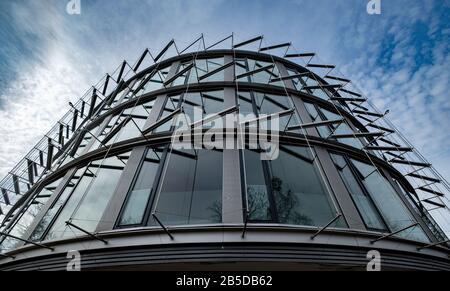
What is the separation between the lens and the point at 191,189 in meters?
6.98

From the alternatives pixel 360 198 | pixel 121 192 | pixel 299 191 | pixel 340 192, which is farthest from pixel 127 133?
pixel 360 198

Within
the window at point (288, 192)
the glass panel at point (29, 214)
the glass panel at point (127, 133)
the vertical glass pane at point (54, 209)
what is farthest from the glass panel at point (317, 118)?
the glass panel at point (29, 214)

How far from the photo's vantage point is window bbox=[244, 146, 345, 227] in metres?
6.33

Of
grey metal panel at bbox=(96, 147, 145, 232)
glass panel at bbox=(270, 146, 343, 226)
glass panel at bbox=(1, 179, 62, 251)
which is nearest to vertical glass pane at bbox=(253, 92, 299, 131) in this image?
glass panel at bbox=(270, 146, 343, 226)

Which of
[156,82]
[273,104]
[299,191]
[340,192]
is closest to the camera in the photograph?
[299,191]

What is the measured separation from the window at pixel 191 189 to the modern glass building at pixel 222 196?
0.03 meters

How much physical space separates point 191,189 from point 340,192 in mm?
4448

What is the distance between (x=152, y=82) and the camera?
13.0 m

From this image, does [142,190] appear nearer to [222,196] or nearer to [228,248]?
[222,196]

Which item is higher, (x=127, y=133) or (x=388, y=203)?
(x=127, y=133)

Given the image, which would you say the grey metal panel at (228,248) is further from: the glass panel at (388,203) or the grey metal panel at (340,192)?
the glass panel at (388,203)

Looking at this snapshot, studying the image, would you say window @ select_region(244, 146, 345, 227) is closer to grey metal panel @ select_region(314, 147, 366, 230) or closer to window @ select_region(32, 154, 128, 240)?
grey metal panel @ select_region(314, 147, 366, 230)

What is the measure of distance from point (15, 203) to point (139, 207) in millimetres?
8692

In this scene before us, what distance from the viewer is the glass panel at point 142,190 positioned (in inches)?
254
